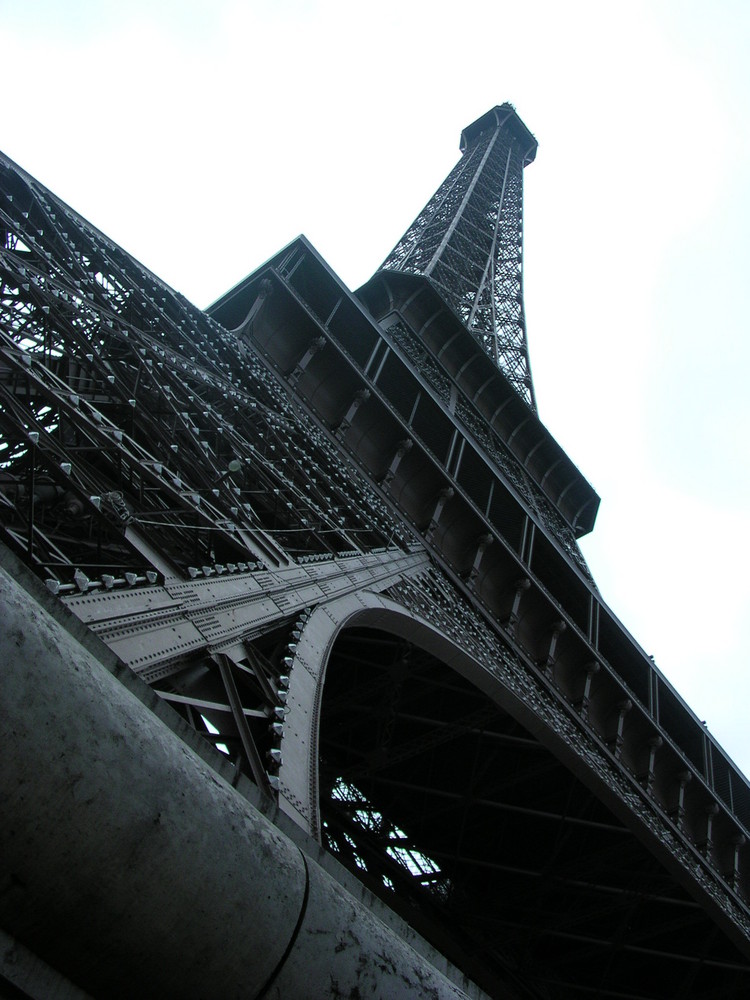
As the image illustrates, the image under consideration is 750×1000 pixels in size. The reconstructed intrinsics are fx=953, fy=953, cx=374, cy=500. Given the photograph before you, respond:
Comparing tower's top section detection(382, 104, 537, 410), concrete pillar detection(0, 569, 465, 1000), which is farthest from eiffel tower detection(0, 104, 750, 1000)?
tower's top section detection(382, 104, 537, 410)

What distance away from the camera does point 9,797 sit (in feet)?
7.70

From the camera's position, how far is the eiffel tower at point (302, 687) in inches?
102

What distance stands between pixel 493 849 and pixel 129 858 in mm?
21439

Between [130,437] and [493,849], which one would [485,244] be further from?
[130,437]

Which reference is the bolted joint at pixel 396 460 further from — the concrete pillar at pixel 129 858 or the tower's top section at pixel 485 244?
the tower's top section at pixel 485 244

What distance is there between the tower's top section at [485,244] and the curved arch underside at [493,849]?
2265 centimetres

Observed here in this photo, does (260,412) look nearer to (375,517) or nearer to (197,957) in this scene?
Answer: (375,517)

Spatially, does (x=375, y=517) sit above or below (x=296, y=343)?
below

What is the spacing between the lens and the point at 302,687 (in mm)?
7320

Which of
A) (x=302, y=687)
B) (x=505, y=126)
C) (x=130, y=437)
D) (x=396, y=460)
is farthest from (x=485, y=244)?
→ (x=302, y=687)

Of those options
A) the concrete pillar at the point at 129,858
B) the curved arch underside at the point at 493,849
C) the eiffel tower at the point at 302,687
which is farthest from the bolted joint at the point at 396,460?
the concrete pillar at the point at 129,858

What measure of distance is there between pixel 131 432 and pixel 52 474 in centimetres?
317

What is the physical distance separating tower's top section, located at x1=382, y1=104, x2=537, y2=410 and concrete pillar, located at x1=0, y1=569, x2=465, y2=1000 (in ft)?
123

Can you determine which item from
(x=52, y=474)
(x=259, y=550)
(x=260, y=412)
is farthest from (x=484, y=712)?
(x=52, y=474)
